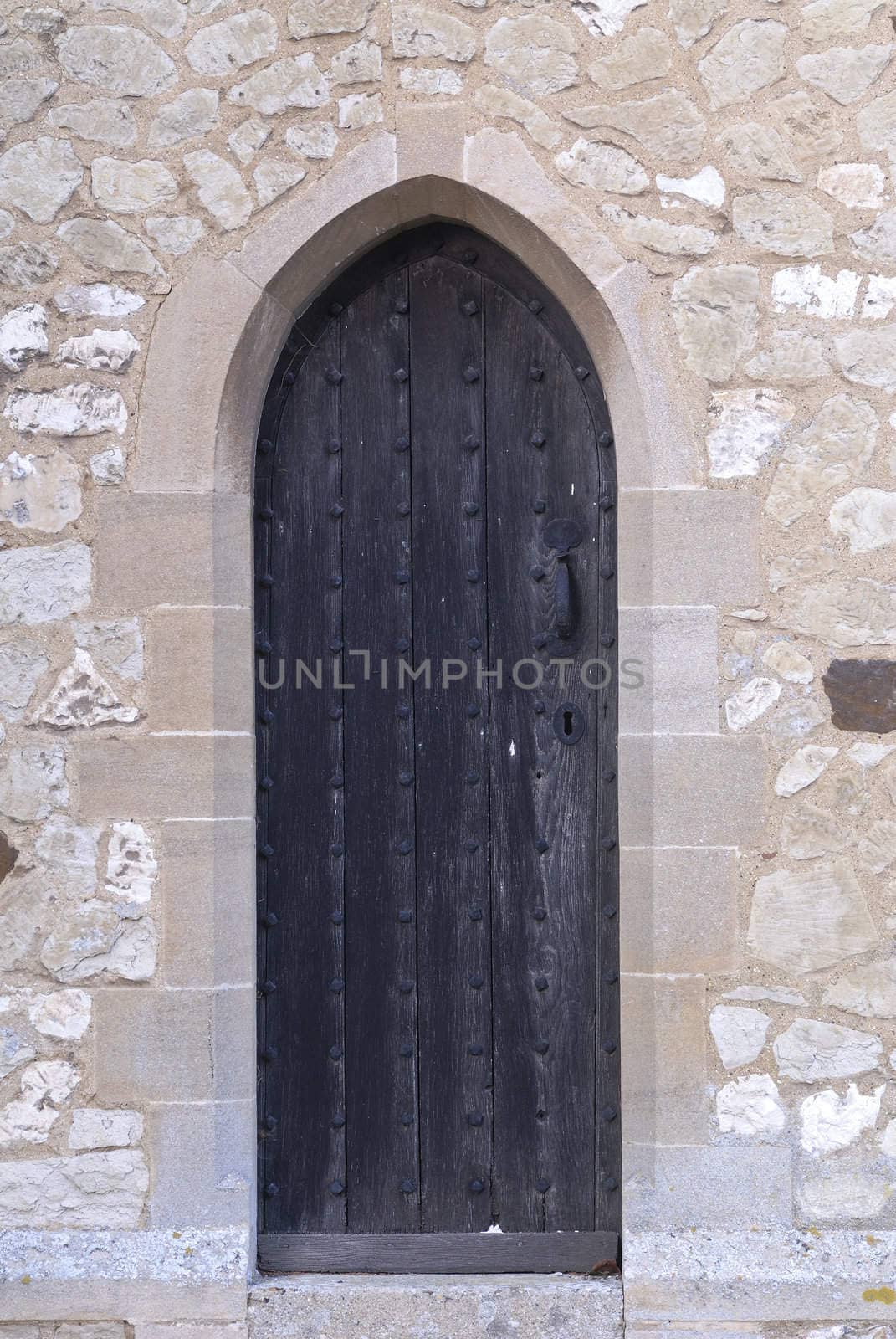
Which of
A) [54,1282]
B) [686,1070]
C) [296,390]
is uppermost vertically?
[296,390]

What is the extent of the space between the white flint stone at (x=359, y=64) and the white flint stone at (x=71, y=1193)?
2432 mm

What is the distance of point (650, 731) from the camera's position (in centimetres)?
284

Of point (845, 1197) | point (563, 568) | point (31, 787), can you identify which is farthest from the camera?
point (563, 568)

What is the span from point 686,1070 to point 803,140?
205cm

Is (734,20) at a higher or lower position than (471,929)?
higher

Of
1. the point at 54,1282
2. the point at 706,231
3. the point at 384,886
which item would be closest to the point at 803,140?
the point at 706,231

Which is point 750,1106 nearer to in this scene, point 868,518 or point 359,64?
point 868,518

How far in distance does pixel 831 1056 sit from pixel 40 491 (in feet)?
6.97

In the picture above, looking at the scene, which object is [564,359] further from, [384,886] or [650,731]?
[384,886]

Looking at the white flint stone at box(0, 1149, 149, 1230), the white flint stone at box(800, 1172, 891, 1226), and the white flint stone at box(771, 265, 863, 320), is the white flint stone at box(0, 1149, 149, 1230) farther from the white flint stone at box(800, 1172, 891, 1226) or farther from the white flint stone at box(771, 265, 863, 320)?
the white flint stone at box(771, 265, 863, 320)

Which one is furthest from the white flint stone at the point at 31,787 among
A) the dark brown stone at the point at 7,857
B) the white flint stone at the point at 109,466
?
the white flint stone at the point at 109,466

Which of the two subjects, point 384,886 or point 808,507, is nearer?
point 808,507

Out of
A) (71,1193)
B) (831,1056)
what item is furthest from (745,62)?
(71,1193)

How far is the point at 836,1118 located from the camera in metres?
2.76
